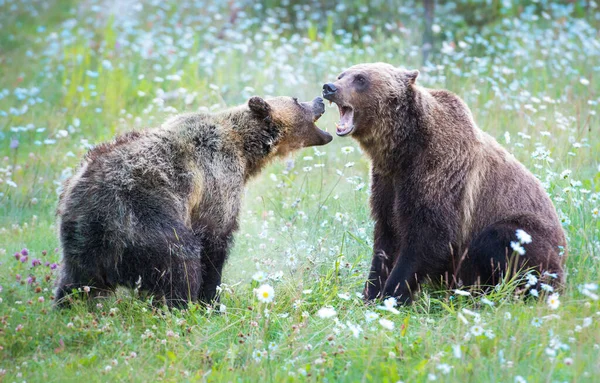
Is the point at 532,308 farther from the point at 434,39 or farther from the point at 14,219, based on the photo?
the point at 434,39

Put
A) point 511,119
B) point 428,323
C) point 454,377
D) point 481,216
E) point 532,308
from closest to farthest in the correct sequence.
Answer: point 454,377
point 532,308
point 428,323
point 481,216
point 511,119

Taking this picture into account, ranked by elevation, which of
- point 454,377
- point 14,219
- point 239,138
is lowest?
point 14,219

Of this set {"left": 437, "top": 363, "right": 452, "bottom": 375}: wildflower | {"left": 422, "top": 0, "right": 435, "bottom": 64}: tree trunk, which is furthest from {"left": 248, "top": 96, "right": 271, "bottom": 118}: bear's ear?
{"left": 422, "top": 0, "right": 435, "bottom": 64}: tree trunk

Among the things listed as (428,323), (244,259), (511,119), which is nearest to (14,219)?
(244,259)

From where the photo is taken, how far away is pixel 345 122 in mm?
5828

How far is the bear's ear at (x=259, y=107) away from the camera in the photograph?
605 cm

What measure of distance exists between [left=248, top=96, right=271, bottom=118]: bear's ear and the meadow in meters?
0.62

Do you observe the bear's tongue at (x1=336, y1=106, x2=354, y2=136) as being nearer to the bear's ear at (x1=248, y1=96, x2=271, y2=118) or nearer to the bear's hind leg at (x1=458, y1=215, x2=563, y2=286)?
the bear's ear at (x1=248, y1=96, x2=271, y2=118)

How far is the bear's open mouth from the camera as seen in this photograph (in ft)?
18.6

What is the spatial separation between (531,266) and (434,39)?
306 inches

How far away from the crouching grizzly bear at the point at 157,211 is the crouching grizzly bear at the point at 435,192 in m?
1.04

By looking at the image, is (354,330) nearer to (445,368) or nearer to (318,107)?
(445,368)

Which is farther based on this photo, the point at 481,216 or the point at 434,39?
the point at 434,39

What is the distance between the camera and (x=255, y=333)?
467cm
